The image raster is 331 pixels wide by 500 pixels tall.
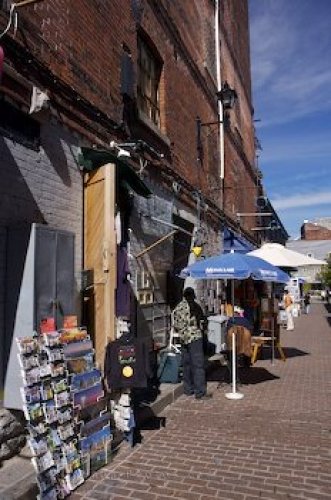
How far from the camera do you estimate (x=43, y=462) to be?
4.48 m

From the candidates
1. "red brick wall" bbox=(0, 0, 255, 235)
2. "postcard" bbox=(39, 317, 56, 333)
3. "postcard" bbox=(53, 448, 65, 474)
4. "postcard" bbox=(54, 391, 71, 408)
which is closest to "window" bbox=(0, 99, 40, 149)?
"red brick wall" bbox=(0, 0, 255, 235)

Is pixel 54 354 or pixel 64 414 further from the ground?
pixel 54 354

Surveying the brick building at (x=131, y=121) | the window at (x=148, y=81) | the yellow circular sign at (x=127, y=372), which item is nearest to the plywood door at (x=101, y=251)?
the brick building at (x=131, y=121)

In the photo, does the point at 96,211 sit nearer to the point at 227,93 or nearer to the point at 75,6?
the point at 75,6

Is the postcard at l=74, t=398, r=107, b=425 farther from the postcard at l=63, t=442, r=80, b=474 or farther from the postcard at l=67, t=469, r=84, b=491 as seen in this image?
the postcard at l=67, t=469, r=84, b=491

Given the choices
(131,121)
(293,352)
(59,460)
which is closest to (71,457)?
(59,460)

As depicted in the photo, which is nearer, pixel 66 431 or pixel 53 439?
pixel 53 439

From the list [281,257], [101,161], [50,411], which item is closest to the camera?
[50,411]

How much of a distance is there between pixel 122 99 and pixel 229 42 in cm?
1150

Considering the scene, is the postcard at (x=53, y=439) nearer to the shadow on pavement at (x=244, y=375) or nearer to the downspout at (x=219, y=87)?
the shadow on pavement at (x=244, y=375)

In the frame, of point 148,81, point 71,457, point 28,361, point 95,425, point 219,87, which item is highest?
point 219,87

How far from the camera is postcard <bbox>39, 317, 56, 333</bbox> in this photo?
16.8ft

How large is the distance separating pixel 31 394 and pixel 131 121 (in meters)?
5.46

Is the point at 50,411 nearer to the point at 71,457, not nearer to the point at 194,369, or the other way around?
the point at 71,457
